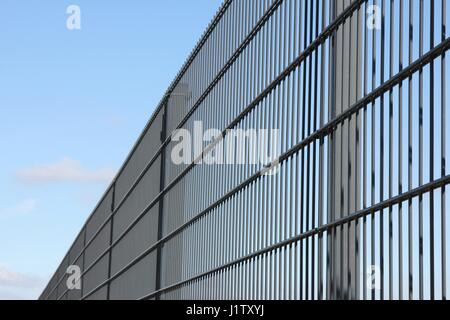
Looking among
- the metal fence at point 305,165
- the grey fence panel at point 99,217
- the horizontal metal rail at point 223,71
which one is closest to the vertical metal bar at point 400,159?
the metal fence at point 305,165

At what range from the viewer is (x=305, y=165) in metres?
9.62

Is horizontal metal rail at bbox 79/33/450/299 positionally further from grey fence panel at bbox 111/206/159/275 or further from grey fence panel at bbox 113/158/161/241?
grey fence panel at bbox 113/158/161/241

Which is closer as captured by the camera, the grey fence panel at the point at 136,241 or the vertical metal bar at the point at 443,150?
the vertical metal bar at the point at 443,150

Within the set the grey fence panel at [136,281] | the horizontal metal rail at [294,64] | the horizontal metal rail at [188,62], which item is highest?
the horizontal metal rail at [188,62]

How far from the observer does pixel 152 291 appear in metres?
Answer: 17.6

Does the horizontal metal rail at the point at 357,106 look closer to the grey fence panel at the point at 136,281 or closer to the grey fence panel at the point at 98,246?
the grey fence panel at the point at 136,281

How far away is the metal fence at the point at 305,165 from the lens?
7.22 metres

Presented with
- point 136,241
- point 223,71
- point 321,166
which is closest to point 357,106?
point 321,166

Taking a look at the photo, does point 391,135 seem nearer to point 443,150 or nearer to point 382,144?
point 382,144

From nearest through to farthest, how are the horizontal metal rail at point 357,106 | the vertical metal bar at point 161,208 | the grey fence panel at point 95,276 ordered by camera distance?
the horizontal metal rail at point 357,106
the vertical metal bar at point 161,208
the grey fence panel at point 95,276

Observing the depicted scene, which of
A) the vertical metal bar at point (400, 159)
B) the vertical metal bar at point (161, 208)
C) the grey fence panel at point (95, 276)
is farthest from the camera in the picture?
the grey fence panel at point (95, 276)

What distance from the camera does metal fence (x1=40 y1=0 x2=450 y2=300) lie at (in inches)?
284
